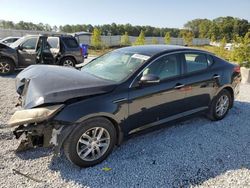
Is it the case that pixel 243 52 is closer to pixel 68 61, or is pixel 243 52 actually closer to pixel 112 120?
pixel 68 61

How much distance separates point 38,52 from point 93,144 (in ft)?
24.0

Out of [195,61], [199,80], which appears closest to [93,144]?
[199,80]

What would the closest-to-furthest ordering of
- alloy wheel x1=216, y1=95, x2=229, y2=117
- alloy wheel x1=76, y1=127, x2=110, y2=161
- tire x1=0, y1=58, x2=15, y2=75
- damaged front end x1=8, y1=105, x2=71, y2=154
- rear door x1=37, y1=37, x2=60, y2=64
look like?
damaged front end x1=8, y1=105, x2=71, y2=154, alloy wheel x1=76, y1=127, x2=110, y2=161, alloy wheel x1=216, y1=95, x2=229, y2=117, tire x1=0, y1=58, x2=15, y2=75, rear door x1=37, y1=37, x2=60, y2=64

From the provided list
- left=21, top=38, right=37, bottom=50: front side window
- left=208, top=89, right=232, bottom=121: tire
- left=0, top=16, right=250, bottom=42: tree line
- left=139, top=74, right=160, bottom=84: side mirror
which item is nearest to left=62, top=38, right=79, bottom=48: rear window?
left=21, top=38, right=37, bottom=50: front side window

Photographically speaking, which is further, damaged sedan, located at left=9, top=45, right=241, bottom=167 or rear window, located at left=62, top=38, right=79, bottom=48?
rear window, located at left=62, top=38, right=79, bottom=48

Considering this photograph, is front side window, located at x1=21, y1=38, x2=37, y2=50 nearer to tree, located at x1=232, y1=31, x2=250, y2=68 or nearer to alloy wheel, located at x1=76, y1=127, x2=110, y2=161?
alloy wheel, located at x1=76, y1=127, x2=110, y2=161

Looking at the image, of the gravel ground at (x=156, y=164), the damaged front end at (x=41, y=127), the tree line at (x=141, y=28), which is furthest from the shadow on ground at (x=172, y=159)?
the tree line at (x=141, y=28)

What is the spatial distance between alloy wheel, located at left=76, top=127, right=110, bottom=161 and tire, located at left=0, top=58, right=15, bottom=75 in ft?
24.0

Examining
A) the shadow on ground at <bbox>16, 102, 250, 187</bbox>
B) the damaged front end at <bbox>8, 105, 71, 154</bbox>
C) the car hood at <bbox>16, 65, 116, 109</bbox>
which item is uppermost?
the car hood at <bbox>16, 65, 116, 109</bbox>

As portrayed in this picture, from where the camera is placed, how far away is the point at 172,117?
12.8 feet

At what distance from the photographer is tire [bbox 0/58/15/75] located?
351 inches

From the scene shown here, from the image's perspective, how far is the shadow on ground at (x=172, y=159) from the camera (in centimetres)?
291

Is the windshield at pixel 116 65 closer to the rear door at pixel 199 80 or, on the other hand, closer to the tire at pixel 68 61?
the rear door at pixel 199 80

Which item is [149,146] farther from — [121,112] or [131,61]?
[131,61]
